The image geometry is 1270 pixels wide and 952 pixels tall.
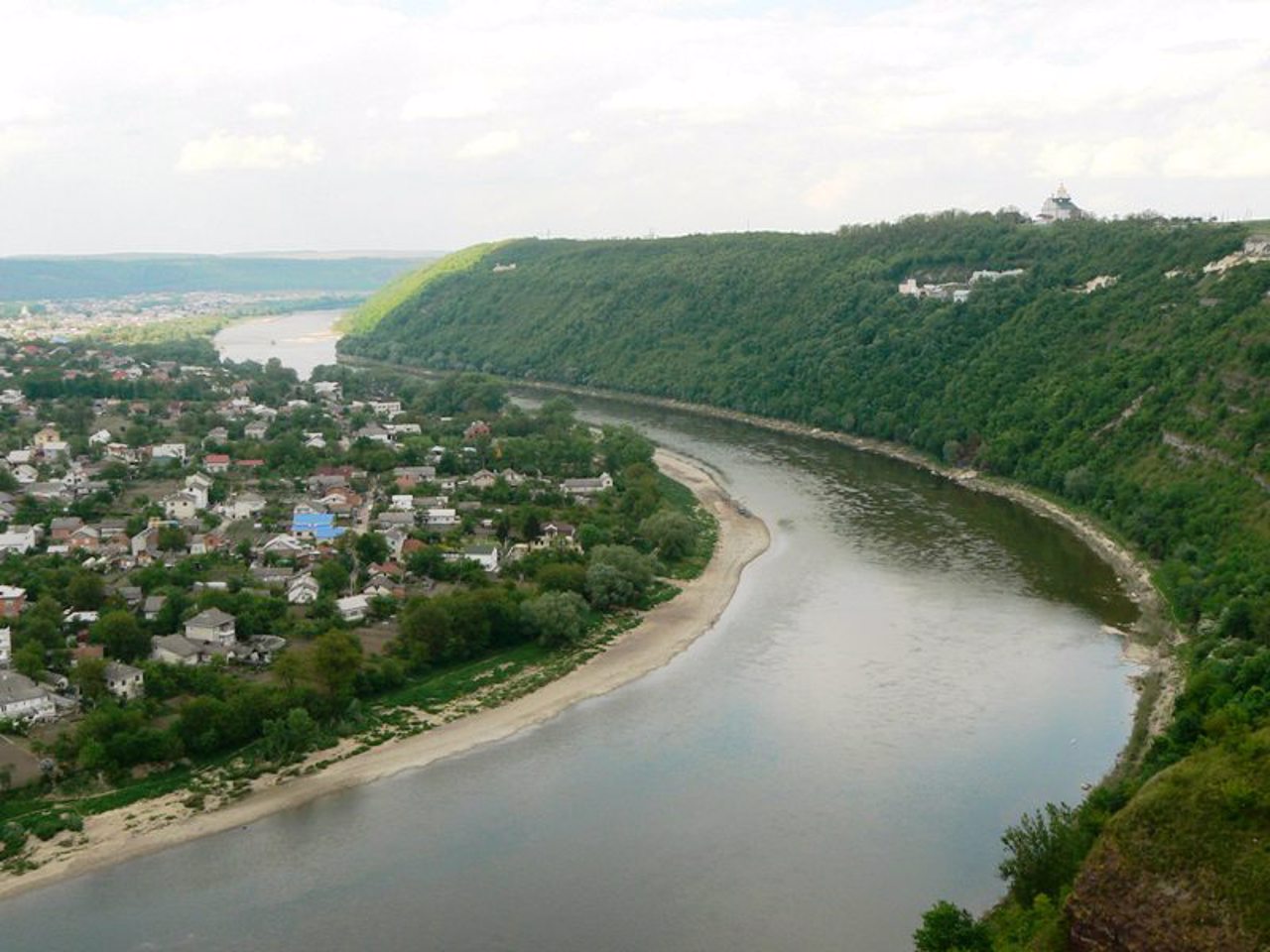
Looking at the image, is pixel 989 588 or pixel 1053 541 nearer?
pixel 989 588

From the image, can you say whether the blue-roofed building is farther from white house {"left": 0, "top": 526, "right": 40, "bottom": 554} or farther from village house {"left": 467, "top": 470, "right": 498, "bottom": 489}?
village house {"left": 467, "top": 470, "right": 498, "bottom": 489}

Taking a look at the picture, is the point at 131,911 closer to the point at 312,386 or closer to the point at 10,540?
the point at 10,540

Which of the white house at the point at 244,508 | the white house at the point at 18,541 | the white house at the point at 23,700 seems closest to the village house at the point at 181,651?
the white house at the point at 23,700

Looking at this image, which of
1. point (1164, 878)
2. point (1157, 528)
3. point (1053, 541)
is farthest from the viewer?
point (1053, 541)

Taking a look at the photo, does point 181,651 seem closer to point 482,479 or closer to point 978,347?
point 482,479

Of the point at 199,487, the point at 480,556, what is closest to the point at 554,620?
the point at 480,556

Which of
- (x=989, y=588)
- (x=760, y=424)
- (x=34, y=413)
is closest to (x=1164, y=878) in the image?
(x=989, y=588)
